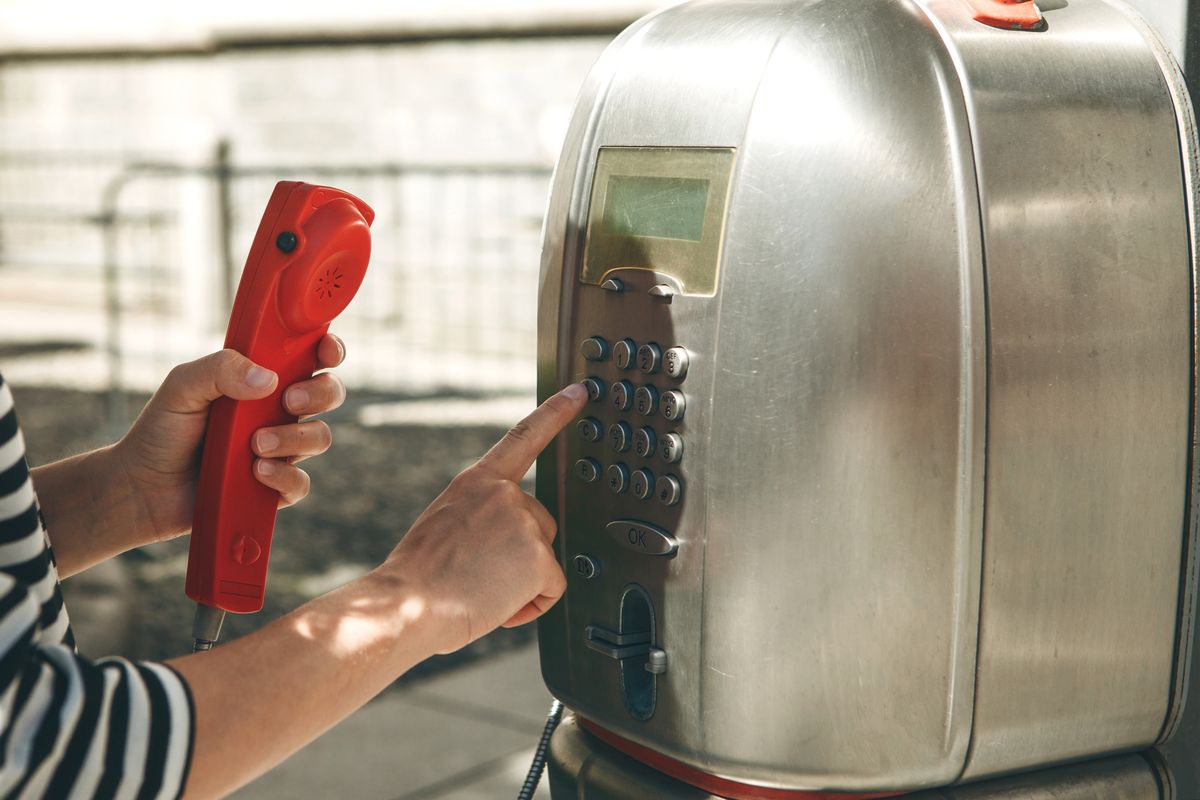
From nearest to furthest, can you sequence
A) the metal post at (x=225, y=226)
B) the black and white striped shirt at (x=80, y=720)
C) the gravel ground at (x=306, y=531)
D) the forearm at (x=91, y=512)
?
the black and white striped shirt at (x=80, y=720) → the forearm at (x=91, y=512) → the gravel ground at (x=306, y=531) → the metal post at (x=225, y=226)

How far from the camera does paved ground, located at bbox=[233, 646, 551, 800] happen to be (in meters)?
3.12

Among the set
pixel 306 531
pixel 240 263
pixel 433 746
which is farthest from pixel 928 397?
pixel 240 263

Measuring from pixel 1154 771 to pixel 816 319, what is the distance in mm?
512

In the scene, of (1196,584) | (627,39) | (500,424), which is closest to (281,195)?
(627,39)

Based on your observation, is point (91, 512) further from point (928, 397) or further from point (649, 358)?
point (928, 397)

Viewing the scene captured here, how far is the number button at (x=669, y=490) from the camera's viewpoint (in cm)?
117

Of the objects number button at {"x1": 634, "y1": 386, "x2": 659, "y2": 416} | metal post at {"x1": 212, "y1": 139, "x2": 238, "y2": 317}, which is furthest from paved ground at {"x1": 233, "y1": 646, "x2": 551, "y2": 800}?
metal post at {"x1": 212, "y1": 139, "x2": 238, "y2": 317}

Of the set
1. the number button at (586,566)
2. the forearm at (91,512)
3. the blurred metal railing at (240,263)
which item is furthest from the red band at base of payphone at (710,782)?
the blurred metal railing at (240,263)

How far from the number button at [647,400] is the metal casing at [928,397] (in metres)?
0.04

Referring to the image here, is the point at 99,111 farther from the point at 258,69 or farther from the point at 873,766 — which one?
the point at 873,766

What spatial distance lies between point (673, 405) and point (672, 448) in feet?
0.12

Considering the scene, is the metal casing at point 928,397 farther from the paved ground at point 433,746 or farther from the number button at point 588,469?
the paved ground at point 433,746

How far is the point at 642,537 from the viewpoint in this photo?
3.97 feet

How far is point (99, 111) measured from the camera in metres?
10.0
